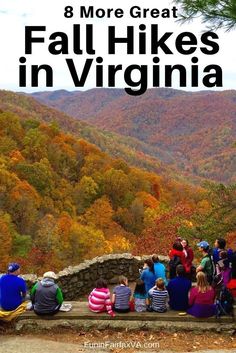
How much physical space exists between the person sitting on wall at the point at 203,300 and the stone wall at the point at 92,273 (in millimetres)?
4495

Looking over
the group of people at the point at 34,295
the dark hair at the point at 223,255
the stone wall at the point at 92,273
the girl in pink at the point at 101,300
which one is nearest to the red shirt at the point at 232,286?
the dark hair at the point at 223,255

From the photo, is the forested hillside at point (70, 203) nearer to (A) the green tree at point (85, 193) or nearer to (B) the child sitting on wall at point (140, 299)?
(A) the green tree at point (85, 193)

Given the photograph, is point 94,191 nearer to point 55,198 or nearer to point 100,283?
point 55,198

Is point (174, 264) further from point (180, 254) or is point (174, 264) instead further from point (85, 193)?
point (85, 193)

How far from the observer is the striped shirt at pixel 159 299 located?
7.99 metres

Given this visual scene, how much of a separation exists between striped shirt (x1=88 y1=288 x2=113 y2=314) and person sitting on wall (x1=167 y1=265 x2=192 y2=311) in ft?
3.64

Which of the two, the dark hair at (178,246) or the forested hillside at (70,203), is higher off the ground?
the dark hair at (178,246)

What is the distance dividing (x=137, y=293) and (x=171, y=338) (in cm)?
101

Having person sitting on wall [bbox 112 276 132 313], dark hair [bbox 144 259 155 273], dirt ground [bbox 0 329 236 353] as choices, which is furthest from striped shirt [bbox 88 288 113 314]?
dark hair [bbox 144 259 155 273]

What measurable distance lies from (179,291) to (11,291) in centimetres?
298

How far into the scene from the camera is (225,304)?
7801 mm

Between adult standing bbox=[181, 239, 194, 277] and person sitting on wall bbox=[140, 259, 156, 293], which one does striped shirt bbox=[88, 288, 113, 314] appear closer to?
person sitting on wall bbox=[140, 259, 156, 293]

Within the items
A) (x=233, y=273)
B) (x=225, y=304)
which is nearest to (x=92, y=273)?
(x=233, y=273)

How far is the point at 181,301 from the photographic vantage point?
26.5 ft
